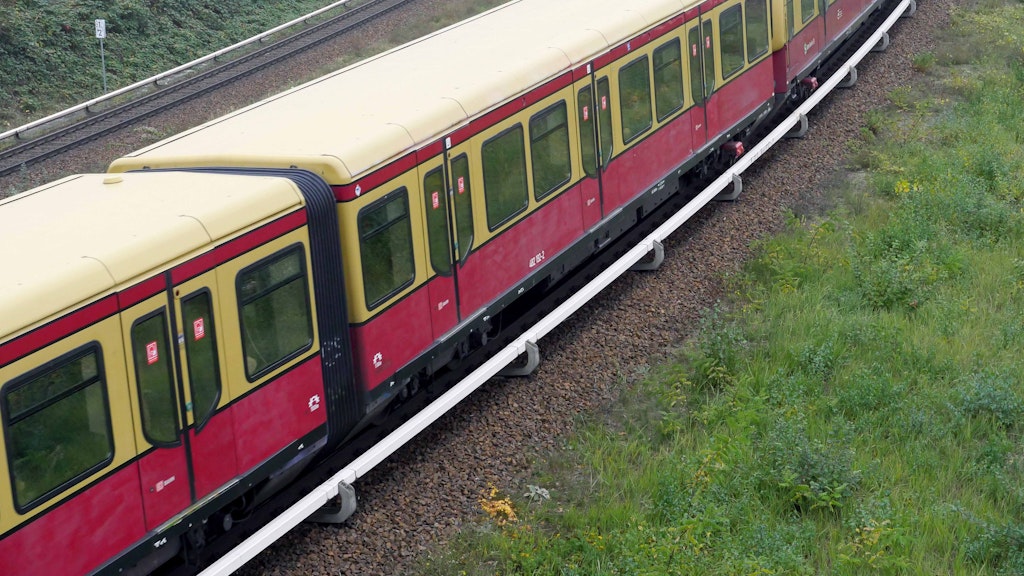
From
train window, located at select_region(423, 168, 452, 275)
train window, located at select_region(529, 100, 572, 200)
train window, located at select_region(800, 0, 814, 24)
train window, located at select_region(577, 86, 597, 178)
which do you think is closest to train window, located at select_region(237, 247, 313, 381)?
train window, located at select_region(423, 168, 452, 275)

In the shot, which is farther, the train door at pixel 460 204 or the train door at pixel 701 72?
the train door at pixel 701 72

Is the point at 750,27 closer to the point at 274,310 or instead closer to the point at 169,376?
the point at 274,310

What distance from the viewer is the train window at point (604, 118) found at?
13.5 m

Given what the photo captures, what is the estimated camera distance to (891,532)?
8812 millimetres

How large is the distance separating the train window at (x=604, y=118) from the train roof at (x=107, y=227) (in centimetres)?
541

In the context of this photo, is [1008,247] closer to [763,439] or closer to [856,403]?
[856,403]

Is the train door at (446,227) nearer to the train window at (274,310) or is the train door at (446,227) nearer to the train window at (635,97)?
the train window at (274,310)

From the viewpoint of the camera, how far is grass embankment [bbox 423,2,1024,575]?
29.0ft

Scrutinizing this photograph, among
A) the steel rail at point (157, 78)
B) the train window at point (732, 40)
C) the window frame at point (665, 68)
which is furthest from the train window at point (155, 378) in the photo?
the steel rail at point (157, 78)

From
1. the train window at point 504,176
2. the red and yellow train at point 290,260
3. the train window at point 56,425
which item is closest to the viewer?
the train window at point 56,425

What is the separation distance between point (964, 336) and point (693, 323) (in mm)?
2805

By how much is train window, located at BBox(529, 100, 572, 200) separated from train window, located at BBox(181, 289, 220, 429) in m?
4.92

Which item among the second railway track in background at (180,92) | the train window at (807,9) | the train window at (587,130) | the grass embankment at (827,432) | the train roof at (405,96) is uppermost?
the train roof at (405,96)

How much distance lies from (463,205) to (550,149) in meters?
1.86
